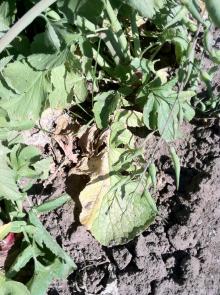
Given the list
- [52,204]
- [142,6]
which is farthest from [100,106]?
Result: [142,6]

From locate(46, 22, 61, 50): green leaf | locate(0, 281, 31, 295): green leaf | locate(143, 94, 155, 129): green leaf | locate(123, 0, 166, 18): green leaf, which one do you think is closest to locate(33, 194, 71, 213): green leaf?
locate(0, 281, 31, 295): green leaf

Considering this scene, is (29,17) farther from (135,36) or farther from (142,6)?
(135,36)

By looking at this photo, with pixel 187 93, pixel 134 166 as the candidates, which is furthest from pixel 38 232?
pixel 187 93

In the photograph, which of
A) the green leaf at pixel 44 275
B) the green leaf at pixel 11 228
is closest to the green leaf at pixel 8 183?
the green leaf at pixel 11 228

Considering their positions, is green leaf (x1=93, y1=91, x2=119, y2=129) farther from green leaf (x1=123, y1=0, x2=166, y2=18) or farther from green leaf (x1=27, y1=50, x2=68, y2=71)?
green leaf (x1=123, y1=0, x2=166, y2=18)

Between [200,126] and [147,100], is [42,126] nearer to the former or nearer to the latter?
[147,100]
